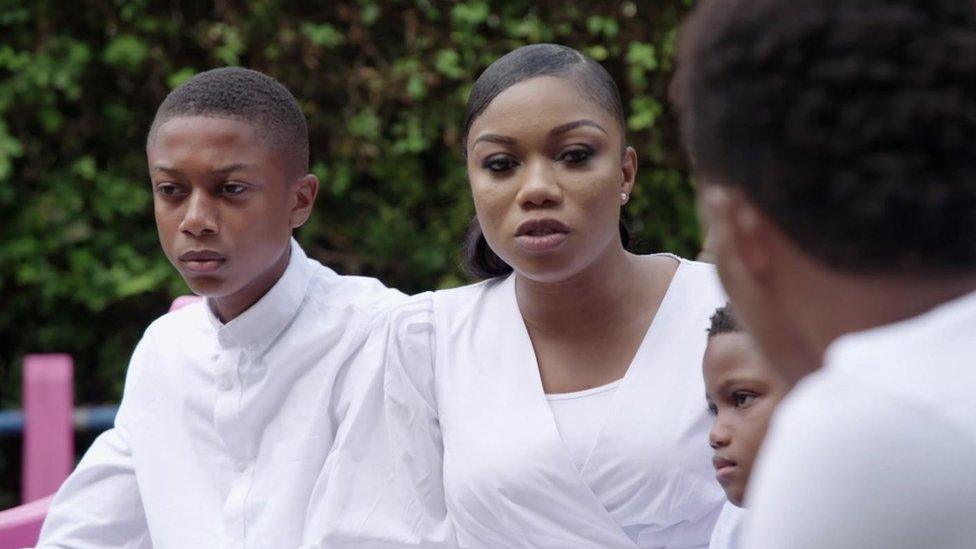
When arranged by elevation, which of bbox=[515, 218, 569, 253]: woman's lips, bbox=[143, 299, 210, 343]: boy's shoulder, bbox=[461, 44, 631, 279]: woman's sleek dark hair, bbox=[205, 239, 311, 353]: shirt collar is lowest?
bbox=[143, 299, 210, 343]: boy's shoulder

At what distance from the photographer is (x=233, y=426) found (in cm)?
273

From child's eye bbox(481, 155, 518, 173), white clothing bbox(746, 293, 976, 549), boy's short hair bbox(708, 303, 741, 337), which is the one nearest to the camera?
white clothing bbox(746, 293, 976, 549)

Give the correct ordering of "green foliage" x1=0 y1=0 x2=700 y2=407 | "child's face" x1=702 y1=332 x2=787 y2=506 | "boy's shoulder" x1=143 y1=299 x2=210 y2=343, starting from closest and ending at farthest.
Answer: "child's face" x1=702 y1=332 x2=787 y2=506, "boy's shoulder" x1=143 y1=299 x2=210 y2=343, "green foliage" x1=0 y1=0 x2=700 y2=407

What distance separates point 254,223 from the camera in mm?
2688

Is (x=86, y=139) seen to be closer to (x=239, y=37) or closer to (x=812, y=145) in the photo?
(x=239, y=37)

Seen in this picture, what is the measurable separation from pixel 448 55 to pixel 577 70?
7.56 ft

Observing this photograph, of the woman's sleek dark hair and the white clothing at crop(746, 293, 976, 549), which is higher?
the woman's sleek dark hair

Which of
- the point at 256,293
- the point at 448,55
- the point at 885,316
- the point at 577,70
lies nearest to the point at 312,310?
the point at 256,293

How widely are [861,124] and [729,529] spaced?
1317 mm

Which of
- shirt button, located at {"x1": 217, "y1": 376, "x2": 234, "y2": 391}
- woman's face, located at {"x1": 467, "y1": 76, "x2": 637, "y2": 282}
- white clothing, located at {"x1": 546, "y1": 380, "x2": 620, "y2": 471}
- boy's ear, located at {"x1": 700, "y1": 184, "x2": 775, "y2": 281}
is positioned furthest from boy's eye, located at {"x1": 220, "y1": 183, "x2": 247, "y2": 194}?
boy's ear, located at {"x1": 700, "y1": 184, "x2": 775, "y2": 281}

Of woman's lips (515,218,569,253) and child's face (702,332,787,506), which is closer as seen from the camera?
child's face (702,332,787,506)

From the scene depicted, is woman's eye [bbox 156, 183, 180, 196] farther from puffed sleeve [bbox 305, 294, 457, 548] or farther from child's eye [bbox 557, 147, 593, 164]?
child's eye [bbox 557, 147, 593, 164]

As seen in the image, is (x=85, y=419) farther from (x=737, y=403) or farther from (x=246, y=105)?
(x=737, y=403)

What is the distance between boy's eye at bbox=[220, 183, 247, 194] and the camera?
269 centimetres
